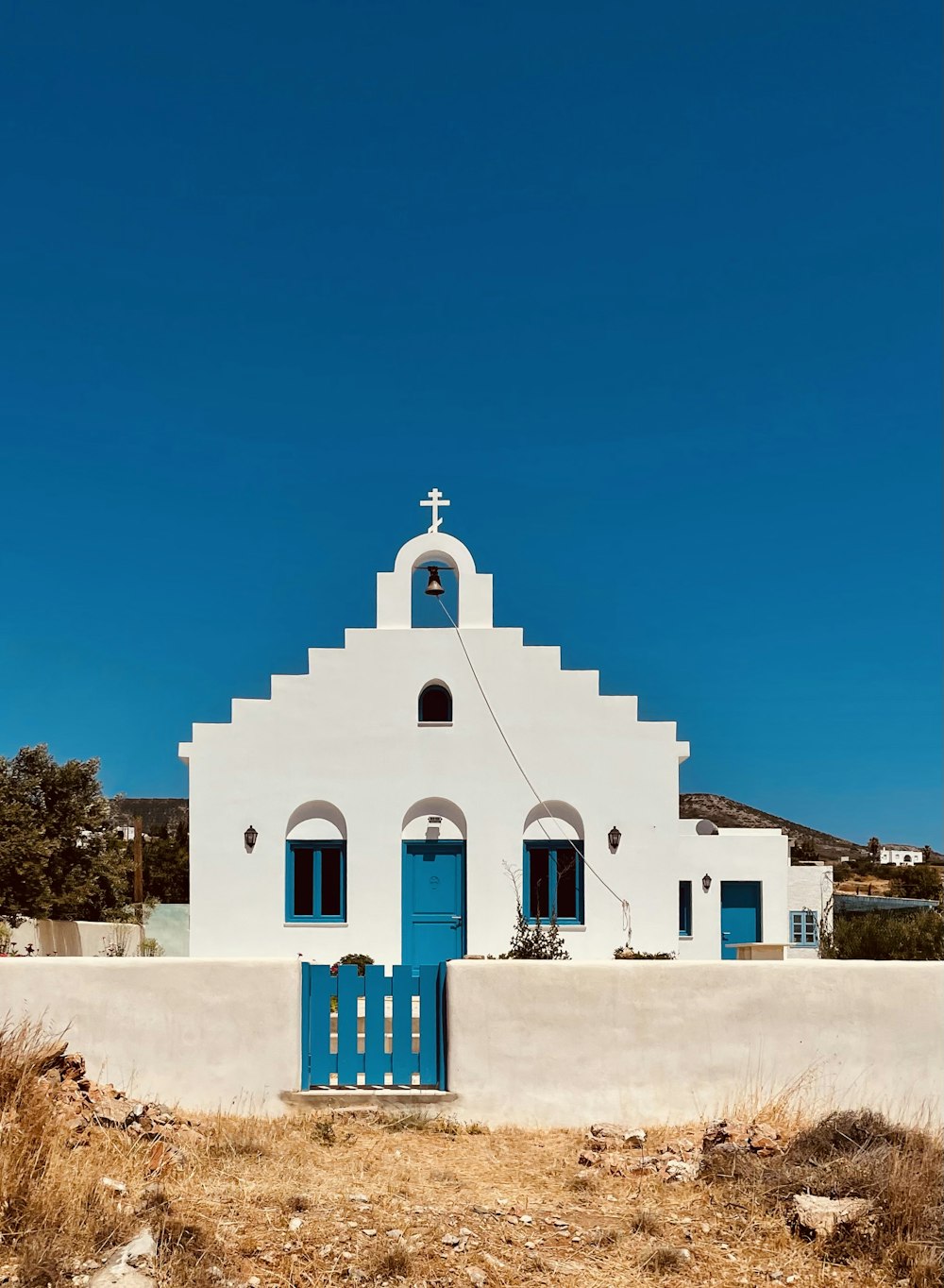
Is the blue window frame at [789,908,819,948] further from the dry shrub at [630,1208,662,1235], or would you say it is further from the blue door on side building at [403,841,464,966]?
the dry shrub at [630,1208,662,1235]

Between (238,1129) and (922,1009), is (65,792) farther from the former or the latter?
(922,1009)

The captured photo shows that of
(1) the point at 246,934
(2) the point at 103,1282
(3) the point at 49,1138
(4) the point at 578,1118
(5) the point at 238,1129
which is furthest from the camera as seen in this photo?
(1) the point at 246,934


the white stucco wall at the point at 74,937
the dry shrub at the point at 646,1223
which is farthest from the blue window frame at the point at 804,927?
the dry shrub at the point at 646,1223

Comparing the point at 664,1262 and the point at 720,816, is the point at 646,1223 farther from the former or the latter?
the point at 720,816

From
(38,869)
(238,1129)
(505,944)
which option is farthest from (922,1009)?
(38,869)

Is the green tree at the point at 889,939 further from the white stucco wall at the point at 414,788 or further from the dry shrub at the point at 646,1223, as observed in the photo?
the dry shrub at the point at 646,1223

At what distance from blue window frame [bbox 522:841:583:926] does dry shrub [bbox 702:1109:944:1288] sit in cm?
947

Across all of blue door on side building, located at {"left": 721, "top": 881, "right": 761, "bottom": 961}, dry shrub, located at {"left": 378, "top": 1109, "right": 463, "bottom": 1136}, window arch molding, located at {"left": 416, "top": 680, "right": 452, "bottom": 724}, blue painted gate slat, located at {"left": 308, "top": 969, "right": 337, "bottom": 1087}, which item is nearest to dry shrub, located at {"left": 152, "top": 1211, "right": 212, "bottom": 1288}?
dry shrub, located at {"left": 378, "top": 1109, "right": 463, "bottom": 1136}

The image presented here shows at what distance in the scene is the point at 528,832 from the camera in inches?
721

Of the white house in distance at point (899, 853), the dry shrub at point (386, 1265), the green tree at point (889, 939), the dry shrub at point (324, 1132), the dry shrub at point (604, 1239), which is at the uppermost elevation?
the dry shrub at point (386, 1265)

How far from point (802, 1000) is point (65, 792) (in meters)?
14.1

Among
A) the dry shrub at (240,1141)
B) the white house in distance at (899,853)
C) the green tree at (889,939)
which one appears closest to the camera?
the dry shrub at (240,1141)

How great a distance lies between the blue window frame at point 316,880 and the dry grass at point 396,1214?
29.6 feet

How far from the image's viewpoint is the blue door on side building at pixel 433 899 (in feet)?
59.2
